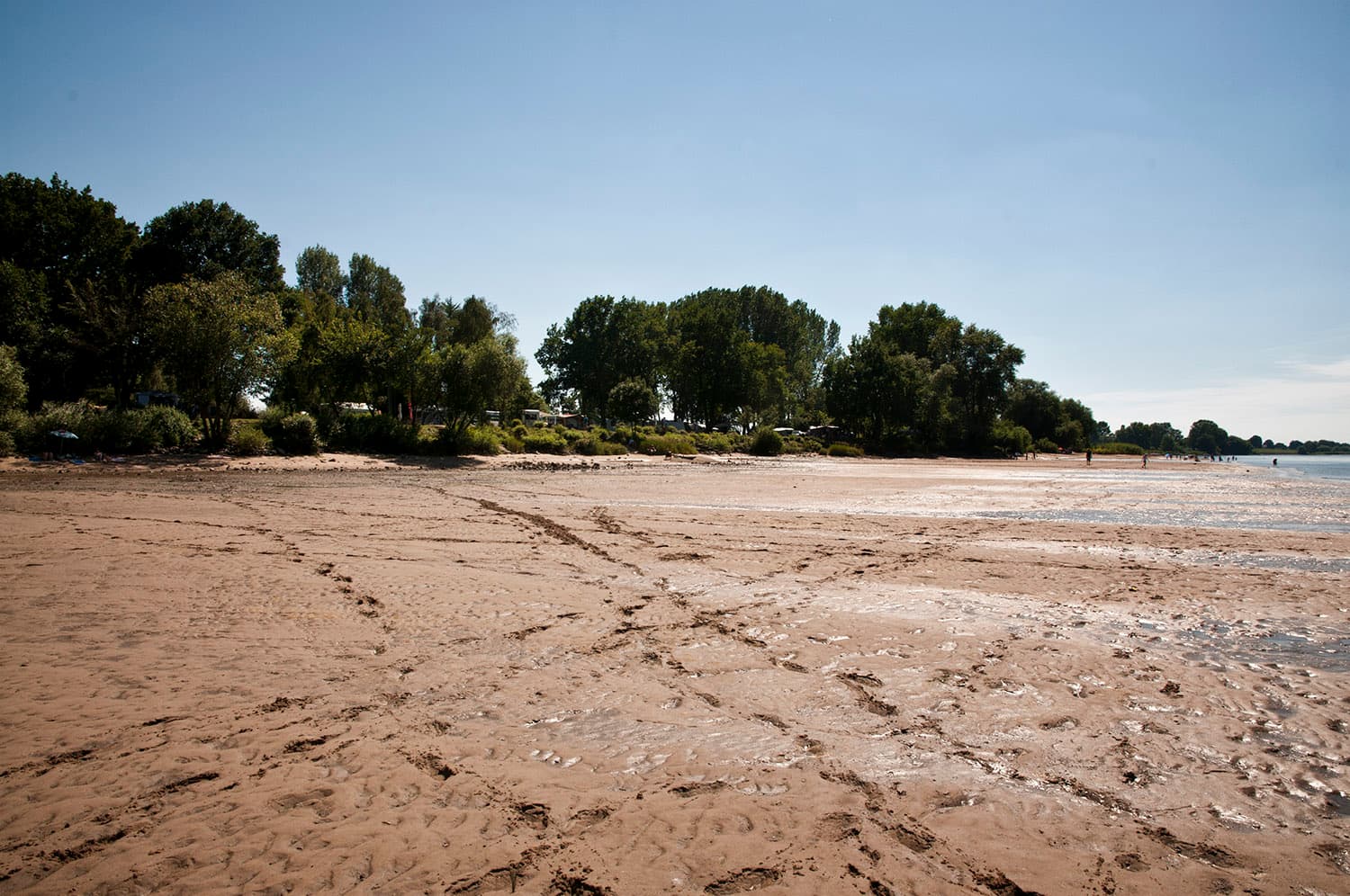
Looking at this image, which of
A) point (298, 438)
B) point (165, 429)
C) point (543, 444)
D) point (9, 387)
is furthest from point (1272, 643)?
point (543, 444)

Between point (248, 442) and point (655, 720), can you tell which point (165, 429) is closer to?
point (248, 442)

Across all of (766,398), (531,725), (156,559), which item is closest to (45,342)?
(156,559)

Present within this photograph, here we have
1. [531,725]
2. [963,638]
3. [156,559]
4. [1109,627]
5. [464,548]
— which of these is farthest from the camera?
[464,548]

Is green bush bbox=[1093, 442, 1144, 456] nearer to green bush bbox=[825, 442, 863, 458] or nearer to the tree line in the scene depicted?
the tree line

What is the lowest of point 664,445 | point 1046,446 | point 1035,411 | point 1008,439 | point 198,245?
point 664,445

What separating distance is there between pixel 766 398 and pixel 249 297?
60.4 meters

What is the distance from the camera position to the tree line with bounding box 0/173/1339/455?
29.2 meters

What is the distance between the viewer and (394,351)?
34531mm

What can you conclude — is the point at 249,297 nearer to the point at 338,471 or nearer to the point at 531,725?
the point at 338,471

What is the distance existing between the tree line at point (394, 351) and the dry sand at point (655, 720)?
899 inches

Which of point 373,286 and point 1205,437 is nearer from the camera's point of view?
point 373,286

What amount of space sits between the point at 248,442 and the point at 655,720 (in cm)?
2831

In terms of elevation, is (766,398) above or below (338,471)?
above

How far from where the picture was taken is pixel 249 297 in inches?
1161
